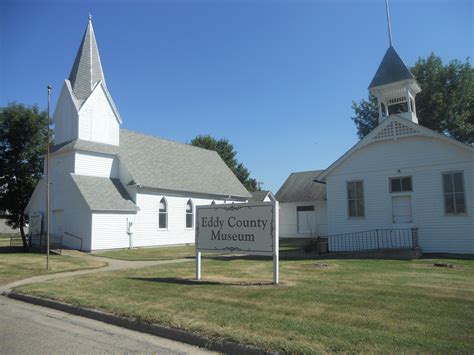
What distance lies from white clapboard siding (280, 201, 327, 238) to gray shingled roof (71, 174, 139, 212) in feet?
52.3

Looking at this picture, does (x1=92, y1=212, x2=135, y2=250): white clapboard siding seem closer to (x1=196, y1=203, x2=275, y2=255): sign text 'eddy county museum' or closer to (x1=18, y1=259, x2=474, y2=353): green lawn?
(x1=18, y1=259, x2=474, y2=353): green lawn

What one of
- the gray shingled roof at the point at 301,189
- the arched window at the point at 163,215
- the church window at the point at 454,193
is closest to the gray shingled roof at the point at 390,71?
the church window at the point at 454,193

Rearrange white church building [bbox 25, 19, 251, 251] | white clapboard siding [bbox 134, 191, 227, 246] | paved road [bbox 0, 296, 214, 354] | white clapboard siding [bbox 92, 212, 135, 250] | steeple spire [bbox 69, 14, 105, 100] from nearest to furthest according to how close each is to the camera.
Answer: paved road [bbox 0, 296, 214, 354], white clapboard siding [bbox 92, 212, 135, 250], white church building [bbox 25, 19, 251, 251], white clapboard siding [bbox 134, 191, 227, 246], steeple spire [bbox 69, 14, 105, 100]

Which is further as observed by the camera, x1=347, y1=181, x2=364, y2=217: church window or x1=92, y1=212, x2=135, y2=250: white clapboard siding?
x1=92, y1=212, x2=135, y2=250: white clapboard siding

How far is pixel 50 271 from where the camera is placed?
14.8 m

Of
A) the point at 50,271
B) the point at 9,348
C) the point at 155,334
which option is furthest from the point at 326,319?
the point at 50,271

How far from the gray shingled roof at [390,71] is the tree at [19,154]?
24271 millimetres

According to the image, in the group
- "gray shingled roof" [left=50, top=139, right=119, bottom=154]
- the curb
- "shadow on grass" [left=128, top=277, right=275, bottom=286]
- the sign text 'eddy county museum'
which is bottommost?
the curb

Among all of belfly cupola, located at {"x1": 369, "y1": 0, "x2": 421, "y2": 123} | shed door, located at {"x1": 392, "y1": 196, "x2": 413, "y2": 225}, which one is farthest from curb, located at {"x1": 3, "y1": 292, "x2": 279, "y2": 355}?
belfly cupola, located at {"x1": 369, "y1": 0, "x2": 421, "y2": 123}

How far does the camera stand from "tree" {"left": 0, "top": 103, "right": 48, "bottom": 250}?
29672 millimetres

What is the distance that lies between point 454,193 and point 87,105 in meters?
24.2

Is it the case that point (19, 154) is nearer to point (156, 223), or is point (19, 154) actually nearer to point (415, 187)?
point (156, 223)

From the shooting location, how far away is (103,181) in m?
27.2

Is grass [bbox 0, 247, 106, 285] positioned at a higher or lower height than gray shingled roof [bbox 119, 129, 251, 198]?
lower
